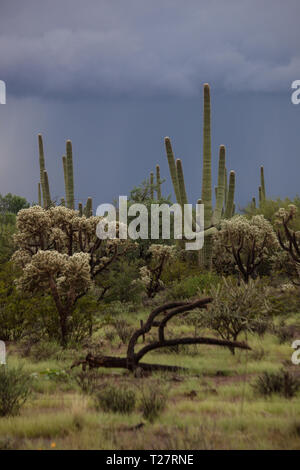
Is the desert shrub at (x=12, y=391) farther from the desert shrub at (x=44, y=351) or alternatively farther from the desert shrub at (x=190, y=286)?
the desert shrub at (x=190, y=286)

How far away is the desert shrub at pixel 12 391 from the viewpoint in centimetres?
651

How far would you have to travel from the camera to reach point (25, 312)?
493 inches

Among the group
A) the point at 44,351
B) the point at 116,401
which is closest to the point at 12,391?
the point at 116,401

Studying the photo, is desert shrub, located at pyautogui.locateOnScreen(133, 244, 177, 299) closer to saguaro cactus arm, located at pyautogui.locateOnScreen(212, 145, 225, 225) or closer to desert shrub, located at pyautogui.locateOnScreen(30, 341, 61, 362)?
saguaro cactus arm, located at pyautogui.locateOnScreen(212, 145, 225, 225)

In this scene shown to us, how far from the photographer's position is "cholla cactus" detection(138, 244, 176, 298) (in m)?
18.8

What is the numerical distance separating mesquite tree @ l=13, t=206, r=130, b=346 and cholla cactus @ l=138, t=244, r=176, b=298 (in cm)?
221

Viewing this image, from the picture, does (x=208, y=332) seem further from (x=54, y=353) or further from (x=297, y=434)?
(x=297, y=434)

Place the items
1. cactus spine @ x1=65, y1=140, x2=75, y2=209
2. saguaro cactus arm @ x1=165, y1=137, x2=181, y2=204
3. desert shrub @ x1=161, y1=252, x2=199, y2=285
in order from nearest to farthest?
desert shrub @ x1=161, y1=252, x2=199, y2=285, saguaro cactus arm @ x1=165, y1=137, x2=181, y2=204, cactus spine @ x1=65, y1=140, x2=75, y2=209

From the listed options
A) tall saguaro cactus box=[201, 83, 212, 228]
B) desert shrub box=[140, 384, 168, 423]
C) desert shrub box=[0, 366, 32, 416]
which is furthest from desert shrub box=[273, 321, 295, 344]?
tall saguaro cactus box=[201, 83, 212, 228]

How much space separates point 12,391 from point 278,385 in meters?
3.73

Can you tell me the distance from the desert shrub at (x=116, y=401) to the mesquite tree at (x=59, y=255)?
477cm

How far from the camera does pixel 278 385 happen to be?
744 centimetres

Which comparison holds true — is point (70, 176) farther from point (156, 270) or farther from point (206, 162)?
point (156, 270)
